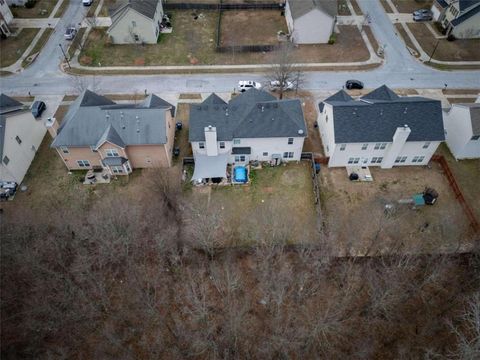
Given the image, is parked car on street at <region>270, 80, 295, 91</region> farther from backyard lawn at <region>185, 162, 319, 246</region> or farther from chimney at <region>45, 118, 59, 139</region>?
chimney at <region>45, 118, 59, 139</region>

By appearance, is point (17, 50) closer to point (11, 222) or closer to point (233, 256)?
point (11, 222)

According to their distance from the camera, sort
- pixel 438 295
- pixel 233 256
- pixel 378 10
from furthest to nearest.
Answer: pixel 378 10
pixel 233 256
pixel 438 295

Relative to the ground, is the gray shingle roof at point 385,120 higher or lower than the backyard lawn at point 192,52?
higher

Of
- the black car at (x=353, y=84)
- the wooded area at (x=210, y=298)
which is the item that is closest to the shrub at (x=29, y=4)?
the wooded area at (x=210, y=298)

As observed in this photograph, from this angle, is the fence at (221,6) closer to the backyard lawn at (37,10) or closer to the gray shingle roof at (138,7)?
the gray shingle roof at (138,7)

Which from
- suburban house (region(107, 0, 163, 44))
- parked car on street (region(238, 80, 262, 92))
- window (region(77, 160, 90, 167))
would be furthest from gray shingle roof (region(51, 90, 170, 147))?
suburban house (region(107, 0, 163, 44))

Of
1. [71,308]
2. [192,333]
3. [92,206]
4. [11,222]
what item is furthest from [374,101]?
[11,222]
